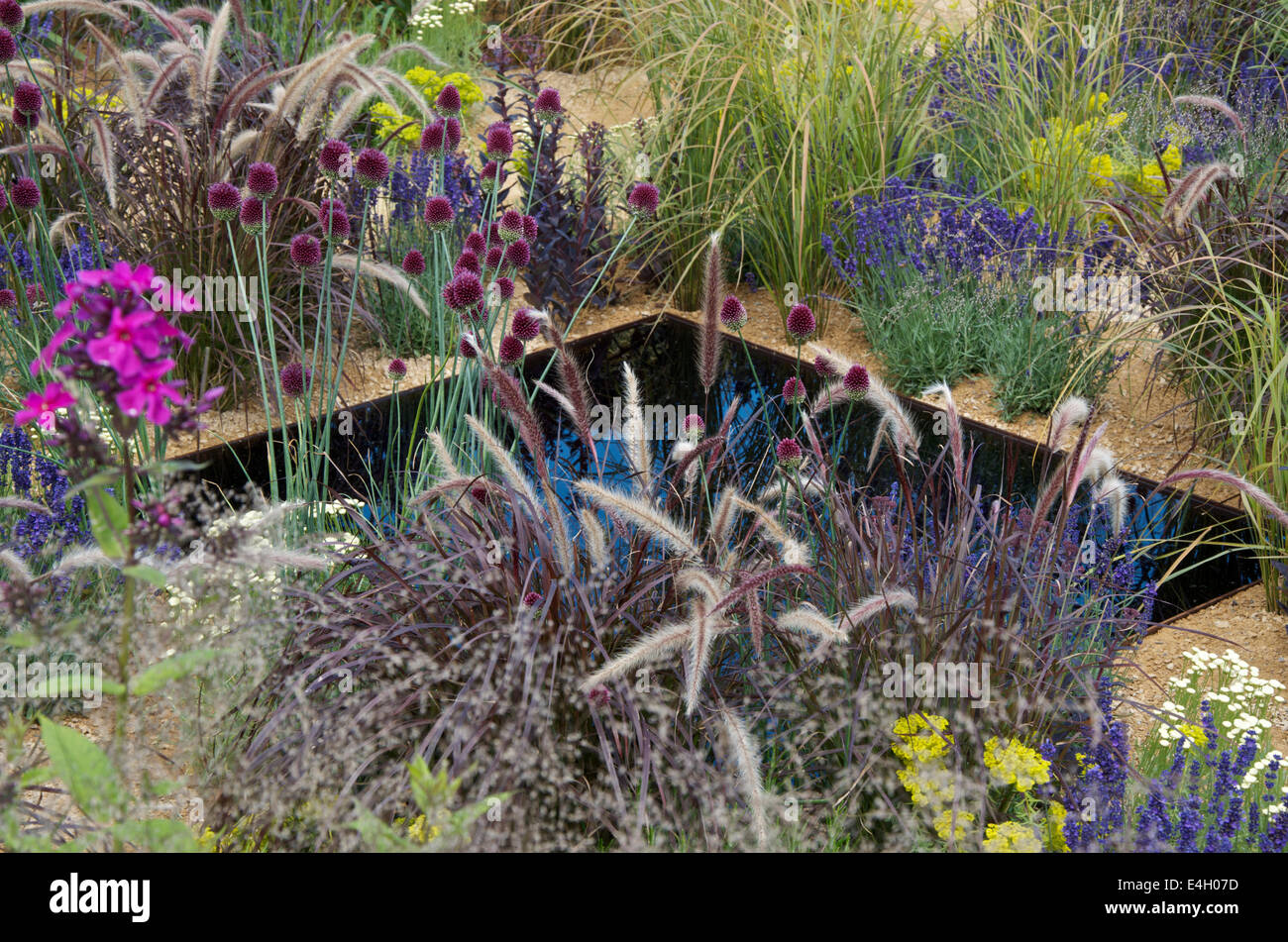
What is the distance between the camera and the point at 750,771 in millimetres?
1989

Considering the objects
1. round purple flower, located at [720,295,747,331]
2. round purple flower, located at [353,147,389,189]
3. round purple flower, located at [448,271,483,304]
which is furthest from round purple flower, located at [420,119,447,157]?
round purple flower, located at [720,295,747,331]

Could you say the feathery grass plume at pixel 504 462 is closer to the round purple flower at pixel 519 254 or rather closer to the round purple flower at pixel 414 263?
the round purple flower at pixel 519 254

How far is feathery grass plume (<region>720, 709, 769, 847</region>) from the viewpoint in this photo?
1.94 metres

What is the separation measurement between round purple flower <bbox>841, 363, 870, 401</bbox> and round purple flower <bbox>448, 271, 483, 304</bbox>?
2.84 ft

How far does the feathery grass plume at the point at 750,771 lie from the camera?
6.37 feet

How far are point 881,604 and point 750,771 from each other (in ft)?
1.33

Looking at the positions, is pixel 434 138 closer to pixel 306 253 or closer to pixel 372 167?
pixel 372 167

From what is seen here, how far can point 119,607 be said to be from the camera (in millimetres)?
2875

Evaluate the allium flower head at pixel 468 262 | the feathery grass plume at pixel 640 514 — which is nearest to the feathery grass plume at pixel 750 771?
the feathery grass plume at pixel 640 514

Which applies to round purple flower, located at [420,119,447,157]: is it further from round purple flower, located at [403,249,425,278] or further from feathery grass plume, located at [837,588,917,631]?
feathery grass plume, located at [837,588,917,631]

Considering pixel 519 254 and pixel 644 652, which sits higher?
pixel 519 254

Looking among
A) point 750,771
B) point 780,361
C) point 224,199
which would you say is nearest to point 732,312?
point 750,771

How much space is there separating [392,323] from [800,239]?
6.11ft

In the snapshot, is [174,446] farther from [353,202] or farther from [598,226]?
[598,226]
